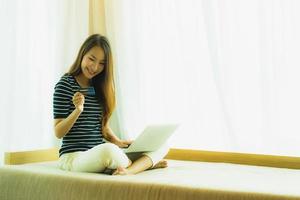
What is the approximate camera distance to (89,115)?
1.77 metres

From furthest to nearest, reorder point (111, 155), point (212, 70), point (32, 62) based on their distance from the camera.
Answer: point (32, 62), point (212, 70), point (111, 155)

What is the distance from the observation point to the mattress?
1.17 metres

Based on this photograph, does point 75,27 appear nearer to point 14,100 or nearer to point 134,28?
point 134,28

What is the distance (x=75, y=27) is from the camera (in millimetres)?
2387

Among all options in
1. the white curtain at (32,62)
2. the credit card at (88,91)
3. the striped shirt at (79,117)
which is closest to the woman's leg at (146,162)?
the striped shirt at (79,117)

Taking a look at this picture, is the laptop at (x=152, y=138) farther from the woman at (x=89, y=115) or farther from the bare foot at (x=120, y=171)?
the bare foot at (x=120, y=171)

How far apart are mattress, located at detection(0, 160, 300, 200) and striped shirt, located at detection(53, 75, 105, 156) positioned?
0.62 feet

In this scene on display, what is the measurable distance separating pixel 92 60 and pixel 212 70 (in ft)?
1.99

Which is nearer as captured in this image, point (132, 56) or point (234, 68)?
point (234, 68)

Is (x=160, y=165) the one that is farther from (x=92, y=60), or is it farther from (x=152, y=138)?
(x=92, y=60)

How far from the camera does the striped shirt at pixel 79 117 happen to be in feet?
5.40

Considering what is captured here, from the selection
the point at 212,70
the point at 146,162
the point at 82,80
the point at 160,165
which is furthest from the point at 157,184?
the point at 212,70

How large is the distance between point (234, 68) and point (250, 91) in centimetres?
13

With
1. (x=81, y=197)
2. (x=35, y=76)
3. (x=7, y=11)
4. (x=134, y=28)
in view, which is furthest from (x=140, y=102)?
(x=81, y=197)
